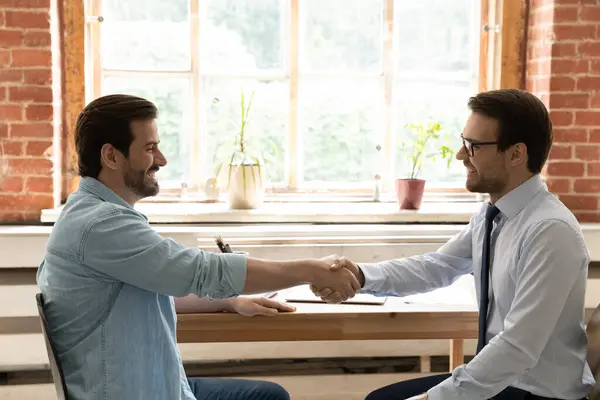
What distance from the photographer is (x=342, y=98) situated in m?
3.96

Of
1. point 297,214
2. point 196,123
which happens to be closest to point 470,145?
point 297,214

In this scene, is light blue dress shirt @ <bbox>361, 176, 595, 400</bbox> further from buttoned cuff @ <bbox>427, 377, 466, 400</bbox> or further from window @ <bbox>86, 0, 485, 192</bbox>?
window @ <bbox>86, 0, 485, 192</bbox>

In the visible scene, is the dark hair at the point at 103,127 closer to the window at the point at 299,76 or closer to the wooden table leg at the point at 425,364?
the window at the point at 299,76

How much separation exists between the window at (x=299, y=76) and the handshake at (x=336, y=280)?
1.50m

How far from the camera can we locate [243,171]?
364cm

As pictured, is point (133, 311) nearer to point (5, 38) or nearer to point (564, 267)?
point (564, 267)

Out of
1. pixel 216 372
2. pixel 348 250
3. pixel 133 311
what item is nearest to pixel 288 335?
pixel 133 311

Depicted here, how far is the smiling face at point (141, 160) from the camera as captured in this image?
75.4 inches

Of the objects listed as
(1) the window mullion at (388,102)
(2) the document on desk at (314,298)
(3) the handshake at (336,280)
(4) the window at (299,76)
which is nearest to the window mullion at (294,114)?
(4) the window at (299,76)

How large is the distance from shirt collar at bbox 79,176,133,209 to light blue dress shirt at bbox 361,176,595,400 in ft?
3.01

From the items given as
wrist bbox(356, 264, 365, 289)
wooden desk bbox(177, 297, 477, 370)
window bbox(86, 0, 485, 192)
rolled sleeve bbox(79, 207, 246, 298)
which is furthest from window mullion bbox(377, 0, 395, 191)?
rolled sleeve bbox(79, 207, 246, 298)

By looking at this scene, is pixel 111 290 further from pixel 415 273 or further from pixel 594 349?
pixel 594 349

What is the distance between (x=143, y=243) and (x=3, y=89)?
A: 1.99m

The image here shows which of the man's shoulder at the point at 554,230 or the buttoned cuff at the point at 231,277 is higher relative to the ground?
the man's shoulder at the point at 554,230
